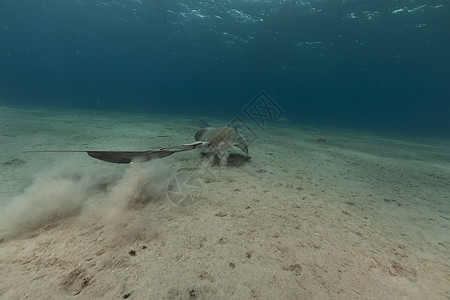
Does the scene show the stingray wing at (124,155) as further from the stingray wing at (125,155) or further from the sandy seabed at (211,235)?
the sandy seabed at (211,235)

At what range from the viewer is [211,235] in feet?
8.67

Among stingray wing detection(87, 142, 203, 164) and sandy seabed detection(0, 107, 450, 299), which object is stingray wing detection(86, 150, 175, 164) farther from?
sandy seabed detection(0, 107, 450, 299)

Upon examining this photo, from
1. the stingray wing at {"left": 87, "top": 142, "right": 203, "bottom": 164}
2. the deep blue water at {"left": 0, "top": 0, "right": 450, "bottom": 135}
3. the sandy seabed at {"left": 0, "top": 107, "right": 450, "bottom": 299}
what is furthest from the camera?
the deep blue water at {"left": 0, "top": 0, "right": 450, "bottom": 135}

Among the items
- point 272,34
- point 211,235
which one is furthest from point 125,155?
point 272,34

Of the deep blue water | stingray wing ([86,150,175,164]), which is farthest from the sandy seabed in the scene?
the deep blue water

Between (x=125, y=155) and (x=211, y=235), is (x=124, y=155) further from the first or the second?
(x=211, y=235)

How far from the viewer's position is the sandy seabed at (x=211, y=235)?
1860 mm

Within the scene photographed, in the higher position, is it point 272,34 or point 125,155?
point 272,34

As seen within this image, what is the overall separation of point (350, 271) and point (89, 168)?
5.44 metres

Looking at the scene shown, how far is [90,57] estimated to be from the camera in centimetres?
9588

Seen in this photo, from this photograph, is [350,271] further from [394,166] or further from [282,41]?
[282,41]

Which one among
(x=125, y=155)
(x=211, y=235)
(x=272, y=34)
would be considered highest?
(x=272, y=34)

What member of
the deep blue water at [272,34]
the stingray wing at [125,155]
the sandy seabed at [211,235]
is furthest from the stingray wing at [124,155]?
the deep blue water at [272,34]

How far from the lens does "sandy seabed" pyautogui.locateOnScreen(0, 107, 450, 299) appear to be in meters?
1.86
